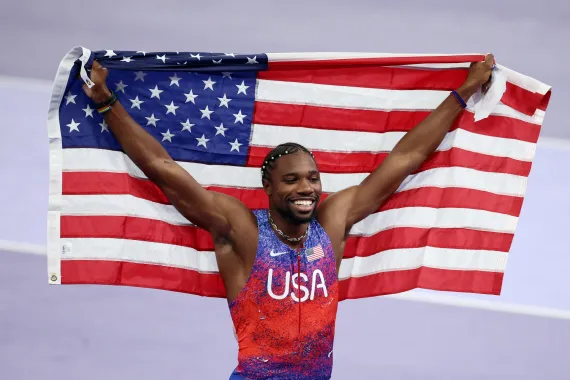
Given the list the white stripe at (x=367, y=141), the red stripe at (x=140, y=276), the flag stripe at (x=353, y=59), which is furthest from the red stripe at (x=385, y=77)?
the red stripe at (x=140, y=276)

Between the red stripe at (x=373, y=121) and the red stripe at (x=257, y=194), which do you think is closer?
the red stripe at (x=257, y=194)

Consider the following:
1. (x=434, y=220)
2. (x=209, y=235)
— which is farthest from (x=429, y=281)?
(x=209, y=235)

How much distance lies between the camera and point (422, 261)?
5.70 m

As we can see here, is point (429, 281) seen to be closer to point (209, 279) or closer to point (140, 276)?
point (209, 279)

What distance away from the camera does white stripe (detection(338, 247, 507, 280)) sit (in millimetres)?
5695

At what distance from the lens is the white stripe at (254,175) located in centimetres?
529

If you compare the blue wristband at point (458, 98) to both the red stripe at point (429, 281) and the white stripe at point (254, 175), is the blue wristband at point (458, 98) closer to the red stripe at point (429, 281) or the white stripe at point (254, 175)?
the white stripe at point (254, 175)

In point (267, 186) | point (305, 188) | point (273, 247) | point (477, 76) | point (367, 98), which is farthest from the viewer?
point (367, 98)

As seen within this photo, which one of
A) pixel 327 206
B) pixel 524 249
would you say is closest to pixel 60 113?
pixel 327 206

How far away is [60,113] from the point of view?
5.23 m

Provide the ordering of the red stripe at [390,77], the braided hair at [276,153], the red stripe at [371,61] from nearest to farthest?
the braided hair at [276,153]
the red stripe at [371,61]
the red stripe at [390,77]

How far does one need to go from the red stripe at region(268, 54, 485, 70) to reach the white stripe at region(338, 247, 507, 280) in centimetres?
102

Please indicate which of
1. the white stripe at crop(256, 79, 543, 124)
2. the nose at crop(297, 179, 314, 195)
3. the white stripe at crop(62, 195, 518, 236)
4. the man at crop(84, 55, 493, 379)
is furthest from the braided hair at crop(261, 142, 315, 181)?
the white stripe at crop(62, 195, 518, 236)

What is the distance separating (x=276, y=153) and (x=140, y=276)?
1.00 meters
